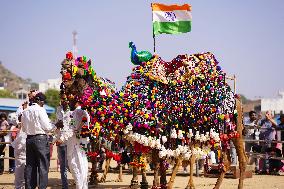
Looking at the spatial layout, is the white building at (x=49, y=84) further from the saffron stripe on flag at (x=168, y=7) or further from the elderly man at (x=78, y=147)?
the elderly man at (x=78, y=147)

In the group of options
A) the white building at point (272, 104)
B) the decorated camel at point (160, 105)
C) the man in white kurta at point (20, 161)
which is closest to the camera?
the decorated camel at point (160, 105)

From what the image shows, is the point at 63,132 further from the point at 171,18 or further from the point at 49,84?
the point at 49,84

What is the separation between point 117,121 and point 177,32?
425 cm

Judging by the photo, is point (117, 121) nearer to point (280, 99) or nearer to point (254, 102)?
point (280, 99)

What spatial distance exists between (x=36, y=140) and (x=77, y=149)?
2.61 feet

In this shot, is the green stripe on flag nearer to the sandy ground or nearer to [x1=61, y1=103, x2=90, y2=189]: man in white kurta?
the sandy ground

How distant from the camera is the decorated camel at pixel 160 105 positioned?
10.5m

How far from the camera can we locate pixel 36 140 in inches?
406

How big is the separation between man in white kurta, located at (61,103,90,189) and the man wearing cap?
34 cm

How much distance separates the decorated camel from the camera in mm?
10523

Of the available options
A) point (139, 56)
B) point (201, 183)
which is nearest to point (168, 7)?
point (139, 56)

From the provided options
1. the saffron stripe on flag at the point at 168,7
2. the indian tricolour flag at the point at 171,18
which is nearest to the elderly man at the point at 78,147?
the indian tricolour flag at the point at 171,18

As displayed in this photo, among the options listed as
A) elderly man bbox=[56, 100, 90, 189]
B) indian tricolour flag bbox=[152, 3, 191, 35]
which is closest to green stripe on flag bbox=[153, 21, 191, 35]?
indian tricolour flag bbox=[152, 3, 191, 35]


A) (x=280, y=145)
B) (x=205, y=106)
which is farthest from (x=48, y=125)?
(x=280, y=145)
